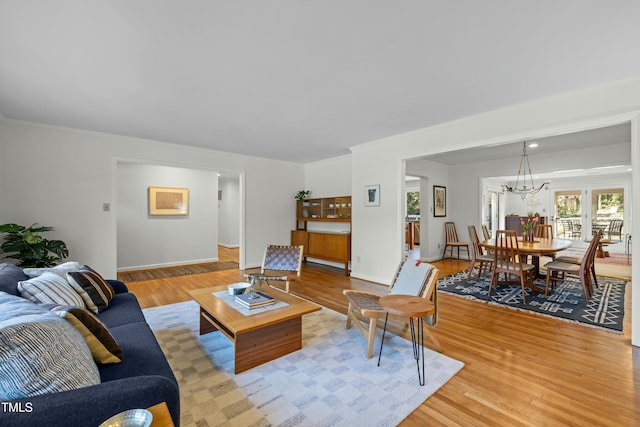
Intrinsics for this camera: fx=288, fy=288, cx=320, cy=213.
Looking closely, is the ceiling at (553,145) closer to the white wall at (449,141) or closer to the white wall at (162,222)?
the white wall at (449,141)

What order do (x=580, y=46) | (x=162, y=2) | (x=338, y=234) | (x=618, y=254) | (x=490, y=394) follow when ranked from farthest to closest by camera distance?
(x=618, y=254)
(x=338, y=234)
(x=580, y=46)
(x=490, y=394)
(x=162, y=2)

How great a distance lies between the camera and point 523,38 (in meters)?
2.04

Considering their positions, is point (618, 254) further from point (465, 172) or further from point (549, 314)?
point (549, 314)

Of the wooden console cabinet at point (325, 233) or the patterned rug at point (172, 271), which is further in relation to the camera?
the wooden console cabinet at point (325, 233)

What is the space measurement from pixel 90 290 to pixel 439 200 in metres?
7.13

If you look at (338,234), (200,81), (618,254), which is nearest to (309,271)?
(338,234)

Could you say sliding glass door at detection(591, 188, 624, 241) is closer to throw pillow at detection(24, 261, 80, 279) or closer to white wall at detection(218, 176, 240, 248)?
white wall at detection(218, 176, 240, 248)

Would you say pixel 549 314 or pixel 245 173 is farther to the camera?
pixel 245 173

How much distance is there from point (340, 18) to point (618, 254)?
10.5 m

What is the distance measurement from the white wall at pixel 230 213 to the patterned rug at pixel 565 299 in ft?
21.9

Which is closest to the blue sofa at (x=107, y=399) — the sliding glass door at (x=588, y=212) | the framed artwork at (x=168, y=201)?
the framed artwork at (x=168, y=201)

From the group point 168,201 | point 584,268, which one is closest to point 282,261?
point 168,201

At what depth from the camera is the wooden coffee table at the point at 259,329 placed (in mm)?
2199

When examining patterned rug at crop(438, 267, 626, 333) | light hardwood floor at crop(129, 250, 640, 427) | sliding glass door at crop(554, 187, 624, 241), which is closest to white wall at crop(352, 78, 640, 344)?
light hardwood floor at crop(129, 250, 640, 427)
